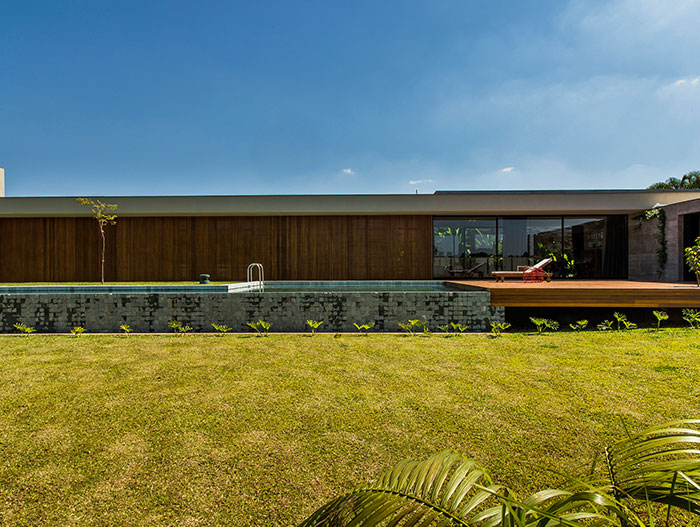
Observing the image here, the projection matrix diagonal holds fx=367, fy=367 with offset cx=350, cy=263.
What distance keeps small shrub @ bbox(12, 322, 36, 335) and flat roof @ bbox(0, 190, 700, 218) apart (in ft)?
20.7

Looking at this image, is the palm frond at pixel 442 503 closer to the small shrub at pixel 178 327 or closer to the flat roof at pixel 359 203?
the small shrub at pixel 178 327

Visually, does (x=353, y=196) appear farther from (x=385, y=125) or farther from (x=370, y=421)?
(x=370, y=421)

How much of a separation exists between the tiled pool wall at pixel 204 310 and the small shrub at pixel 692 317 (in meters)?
5.41

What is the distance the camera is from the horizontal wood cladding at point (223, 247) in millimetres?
13688

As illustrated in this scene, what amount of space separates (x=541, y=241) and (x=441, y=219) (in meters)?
3.88

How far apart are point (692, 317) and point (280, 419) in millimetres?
8405

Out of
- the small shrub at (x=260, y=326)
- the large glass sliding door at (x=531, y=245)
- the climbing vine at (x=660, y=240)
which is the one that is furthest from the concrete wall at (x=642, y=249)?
the small shrub at (x=260, y=326)

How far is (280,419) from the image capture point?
3.23 metres

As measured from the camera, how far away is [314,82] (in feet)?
51.6

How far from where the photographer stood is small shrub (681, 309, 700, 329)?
7.25 meters

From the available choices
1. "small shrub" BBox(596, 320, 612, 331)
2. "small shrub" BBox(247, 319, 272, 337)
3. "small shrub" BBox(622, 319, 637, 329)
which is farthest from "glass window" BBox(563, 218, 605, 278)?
"small shrub" BBox(247, 319, 272, 337)

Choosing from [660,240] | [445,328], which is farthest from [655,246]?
[445,328]

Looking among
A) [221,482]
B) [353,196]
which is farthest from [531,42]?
[221,482]

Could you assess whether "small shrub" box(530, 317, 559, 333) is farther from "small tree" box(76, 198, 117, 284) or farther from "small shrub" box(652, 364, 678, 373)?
"small tree" box(76, 198, 117, 284)
